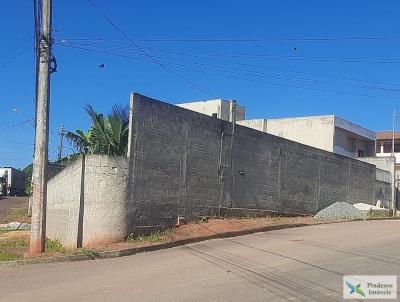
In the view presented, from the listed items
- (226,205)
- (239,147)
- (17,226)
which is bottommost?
Result: (17,226)

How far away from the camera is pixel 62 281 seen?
10586 millimetres

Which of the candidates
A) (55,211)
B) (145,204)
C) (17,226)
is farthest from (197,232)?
(17,226)

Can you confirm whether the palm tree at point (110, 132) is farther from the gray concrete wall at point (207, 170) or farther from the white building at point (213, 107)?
the white building at point (213, 107)

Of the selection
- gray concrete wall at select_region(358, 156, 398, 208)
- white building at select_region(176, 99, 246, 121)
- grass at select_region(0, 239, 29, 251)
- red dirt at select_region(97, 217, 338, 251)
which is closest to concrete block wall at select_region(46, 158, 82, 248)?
grass at select_region(0, 239, 29, 251)

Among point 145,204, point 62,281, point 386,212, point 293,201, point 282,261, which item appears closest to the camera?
point 62,281

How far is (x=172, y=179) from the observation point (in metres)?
17.7

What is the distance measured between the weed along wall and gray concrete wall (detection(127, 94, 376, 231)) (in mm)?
30

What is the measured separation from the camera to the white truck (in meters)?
58.9

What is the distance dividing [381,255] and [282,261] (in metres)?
2.29

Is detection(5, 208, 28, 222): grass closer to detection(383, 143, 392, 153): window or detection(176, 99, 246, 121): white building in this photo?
detection(176, 99, 246, 121): white building

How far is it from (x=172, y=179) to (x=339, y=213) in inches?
459

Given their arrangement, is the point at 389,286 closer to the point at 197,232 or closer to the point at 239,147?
the point at 197,232

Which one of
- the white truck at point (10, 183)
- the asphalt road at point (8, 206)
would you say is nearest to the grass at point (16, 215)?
the asphalt road at point (8, 206)

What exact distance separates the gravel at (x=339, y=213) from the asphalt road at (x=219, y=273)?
10160 mm
